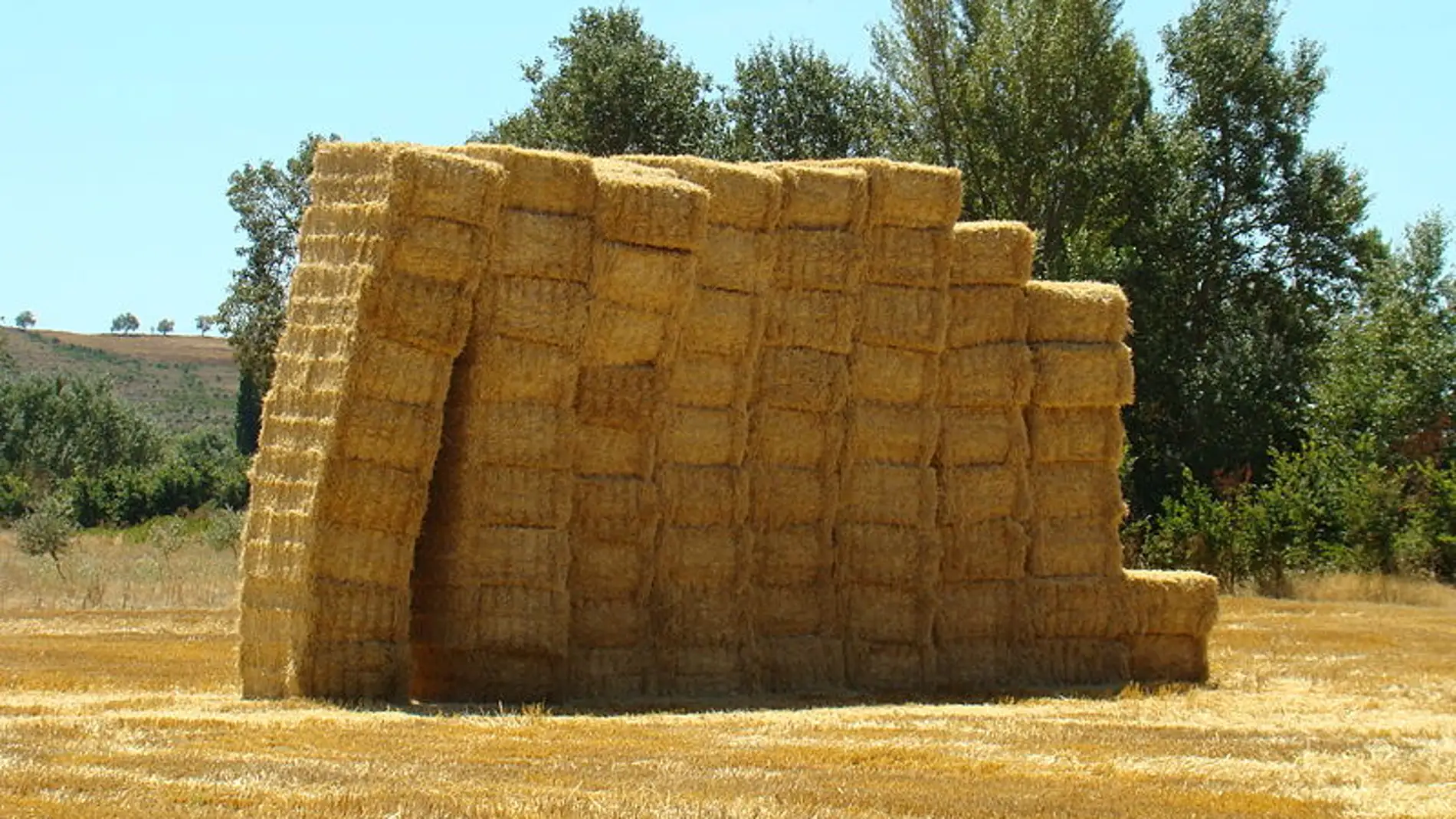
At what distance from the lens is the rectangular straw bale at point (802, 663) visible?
19.5m

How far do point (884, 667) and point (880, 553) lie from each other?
1.05 m

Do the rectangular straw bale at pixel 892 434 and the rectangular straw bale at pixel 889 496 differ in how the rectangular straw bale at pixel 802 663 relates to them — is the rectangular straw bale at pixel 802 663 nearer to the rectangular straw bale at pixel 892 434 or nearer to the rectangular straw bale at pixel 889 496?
the rectangular straw bale at pixel 889 496

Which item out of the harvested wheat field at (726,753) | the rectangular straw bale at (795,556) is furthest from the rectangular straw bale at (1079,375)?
the harvested wheat field at (726,753)

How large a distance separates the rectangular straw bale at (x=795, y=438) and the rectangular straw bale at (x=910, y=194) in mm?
1935

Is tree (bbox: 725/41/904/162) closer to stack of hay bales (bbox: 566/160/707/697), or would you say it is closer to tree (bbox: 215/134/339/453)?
tree (bbox: 215/134/339/453)

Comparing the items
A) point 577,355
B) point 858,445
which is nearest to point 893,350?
point 858,445

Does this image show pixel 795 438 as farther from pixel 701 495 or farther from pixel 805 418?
pixel 701 495

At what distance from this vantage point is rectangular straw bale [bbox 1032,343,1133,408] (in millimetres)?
21219

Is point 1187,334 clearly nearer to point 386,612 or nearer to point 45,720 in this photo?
point 386,612

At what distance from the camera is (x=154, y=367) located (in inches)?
4279

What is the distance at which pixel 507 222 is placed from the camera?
1736 cm

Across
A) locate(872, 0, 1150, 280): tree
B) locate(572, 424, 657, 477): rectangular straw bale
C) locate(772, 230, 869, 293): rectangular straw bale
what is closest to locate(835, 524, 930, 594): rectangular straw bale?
locate(772, 230, 869, 293): rectangular straw bale

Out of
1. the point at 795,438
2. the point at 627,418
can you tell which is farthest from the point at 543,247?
the point at 795,438

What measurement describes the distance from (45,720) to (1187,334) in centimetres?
3404
